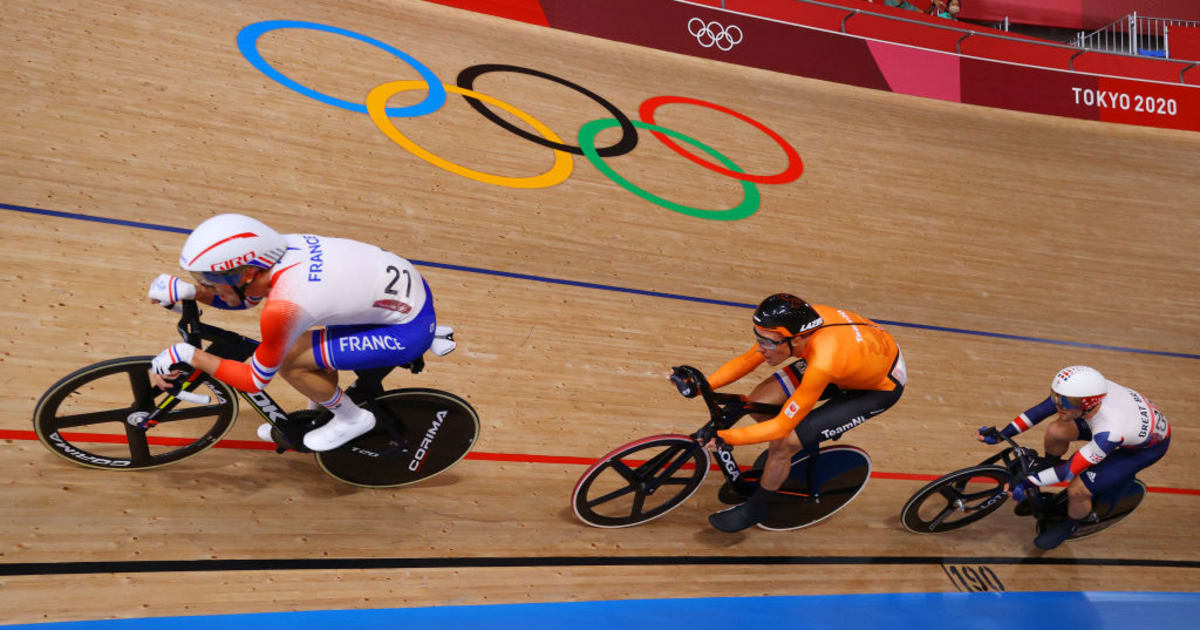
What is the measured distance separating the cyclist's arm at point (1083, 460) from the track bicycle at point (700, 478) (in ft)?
2.41

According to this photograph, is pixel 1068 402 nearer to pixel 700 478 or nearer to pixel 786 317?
pixel 786 317

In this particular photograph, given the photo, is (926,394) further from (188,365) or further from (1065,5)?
(1065,5)

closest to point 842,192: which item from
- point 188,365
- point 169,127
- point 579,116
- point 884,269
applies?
point 884,269

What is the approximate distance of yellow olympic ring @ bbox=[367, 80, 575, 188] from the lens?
5465 mm

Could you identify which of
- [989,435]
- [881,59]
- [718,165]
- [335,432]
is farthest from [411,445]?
[881,59]

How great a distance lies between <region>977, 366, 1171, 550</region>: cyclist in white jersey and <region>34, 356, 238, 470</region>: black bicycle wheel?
313 centimetres

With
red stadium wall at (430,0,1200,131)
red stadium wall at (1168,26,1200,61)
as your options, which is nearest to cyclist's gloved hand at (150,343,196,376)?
red stadium wall at (430,0,1200,131)

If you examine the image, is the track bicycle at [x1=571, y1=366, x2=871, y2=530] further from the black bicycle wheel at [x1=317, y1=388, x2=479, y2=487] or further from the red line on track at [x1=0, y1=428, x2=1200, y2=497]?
the black bicycle wheel at [x1=317, y1=388, x2=479, y2=487]

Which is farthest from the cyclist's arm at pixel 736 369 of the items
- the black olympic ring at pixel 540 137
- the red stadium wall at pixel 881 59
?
the red stadium wall at pixel 881 59

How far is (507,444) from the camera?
368 centimetres

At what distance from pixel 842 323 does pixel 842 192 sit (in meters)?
3.90

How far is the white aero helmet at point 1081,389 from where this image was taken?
133 inches

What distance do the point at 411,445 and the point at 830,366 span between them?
161 cm

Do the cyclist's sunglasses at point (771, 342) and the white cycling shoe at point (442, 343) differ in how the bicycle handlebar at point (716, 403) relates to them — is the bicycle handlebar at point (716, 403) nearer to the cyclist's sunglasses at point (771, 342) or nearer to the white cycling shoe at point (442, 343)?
the cyclist's sunglasses at point (771, 342)
